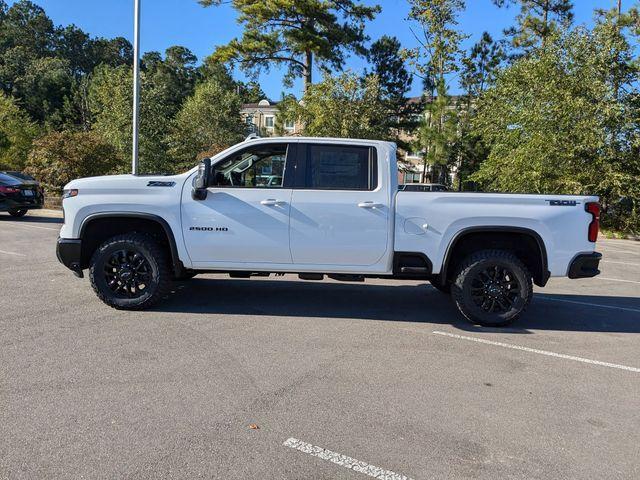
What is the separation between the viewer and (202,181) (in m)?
5.62

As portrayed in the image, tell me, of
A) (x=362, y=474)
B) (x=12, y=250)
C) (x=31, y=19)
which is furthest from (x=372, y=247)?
(x=31, y=19)

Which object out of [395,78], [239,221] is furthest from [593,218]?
[395,78]

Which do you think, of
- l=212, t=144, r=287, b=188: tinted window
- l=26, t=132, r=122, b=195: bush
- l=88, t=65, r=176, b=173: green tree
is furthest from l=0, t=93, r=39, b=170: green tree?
l=212, t=144, r=287, b=188: tinted window

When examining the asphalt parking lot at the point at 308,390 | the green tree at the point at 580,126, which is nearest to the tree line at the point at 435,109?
the green tree at the point at 580,126

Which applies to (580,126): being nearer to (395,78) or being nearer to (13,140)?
(395,78)

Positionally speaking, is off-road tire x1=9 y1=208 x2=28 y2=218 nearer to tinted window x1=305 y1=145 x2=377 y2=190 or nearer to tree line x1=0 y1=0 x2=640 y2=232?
tree line x1=0 y1=0 x2=640 y2=232

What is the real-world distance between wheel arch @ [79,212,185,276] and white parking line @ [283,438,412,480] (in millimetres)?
3249

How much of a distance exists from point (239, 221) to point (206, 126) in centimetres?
2916

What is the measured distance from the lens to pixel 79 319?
563 centimetres

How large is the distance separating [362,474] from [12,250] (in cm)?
954

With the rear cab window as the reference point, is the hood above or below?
below

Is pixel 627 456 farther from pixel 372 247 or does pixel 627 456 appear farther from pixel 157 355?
pixel 157 355

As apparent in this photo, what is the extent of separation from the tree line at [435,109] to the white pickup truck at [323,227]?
48.4 ft

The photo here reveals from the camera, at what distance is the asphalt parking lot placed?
2980 millimetres
